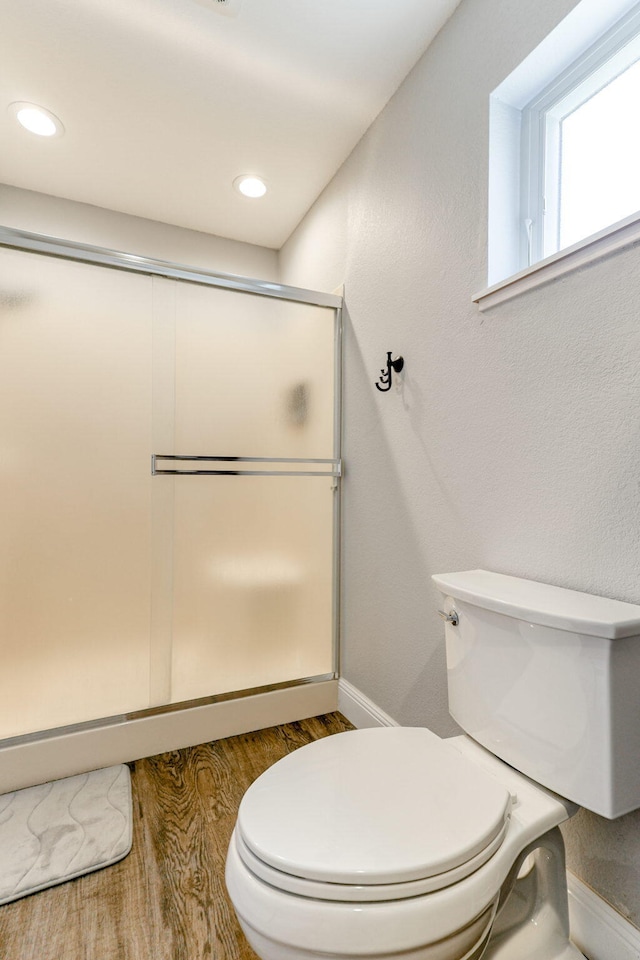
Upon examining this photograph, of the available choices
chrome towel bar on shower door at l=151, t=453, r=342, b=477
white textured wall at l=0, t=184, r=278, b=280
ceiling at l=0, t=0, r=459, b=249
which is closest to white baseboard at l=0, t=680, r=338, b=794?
chrome towel bar on shower door at l=151, t=453, r=342, b=477

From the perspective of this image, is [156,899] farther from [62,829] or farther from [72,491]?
[72,491]

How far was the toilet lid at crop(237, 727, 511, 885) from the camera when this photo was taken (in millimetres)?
686

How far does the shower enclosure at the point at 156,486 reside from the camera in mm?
1552

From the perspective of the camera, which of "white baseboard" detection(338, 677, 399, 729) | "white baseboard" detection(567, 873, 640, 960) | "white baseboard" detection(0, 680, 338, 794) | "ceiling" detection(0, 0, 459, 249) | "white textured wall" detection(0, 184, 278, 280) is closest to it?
"white baseboard" detection(567, 873, 640, 960)

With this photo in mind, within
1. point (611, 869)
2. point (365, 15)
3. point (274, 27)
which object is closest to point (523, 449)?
point (611, 869)

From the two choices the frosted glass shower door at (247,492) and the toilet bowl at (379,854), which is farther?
the frosted glass shower door at (247,492)

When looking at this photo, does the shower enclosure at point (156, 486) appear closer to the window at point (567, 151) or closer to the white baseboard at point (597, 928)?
the window at point (567, 151)

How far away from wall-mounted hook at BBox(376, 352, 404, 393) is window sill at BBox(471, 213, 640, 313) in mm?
368

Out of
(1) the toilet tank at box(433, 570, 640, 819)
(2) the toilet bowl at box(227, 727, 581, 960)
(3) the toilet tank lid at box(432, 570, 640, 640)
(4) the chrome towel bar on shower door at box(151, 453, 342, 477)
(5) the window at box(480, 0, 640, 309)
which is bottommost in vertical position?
(2) the toilet bowl at box(227, 727, 581, 960)

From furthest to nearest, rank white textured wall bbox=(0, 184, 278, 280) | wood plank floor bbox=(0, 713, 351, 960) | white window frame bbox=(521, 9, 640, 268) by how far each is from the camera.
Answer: white textured wall bbox=(0, 184, 278, 280), white window frame bbox=(521, 9, 640, 268), wood plank floor bbox=(0, 713, 351, 960)

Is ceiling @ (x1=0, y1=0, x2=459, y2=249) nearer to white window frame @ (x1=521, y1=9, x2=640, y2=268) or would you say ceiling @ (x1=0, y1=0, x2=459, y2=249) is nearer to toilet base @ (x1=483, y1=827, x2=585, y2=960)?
white window frame @ (x1=521, y1=9, x2=640, y2=268)

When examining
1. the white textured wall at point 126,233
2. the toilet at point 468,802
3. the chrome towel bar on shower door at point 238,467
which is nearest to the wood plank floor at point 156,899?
the toilet at point 468,802

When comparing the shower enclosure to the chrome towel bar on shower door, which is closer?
the shower enclosure

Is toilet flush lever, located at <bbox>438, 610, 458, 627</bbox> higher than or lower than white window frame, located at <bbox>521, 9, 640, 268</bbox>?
lower
